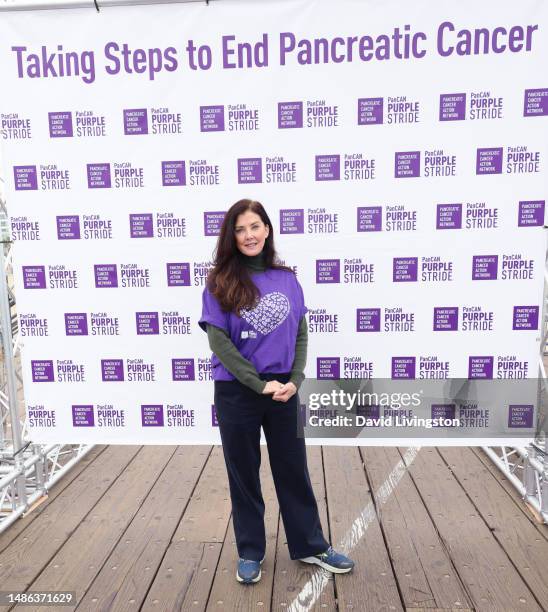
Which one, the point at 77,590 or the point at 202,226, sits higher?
the point at 202,226

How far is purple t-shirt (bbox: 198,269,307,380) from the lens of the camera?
248cm

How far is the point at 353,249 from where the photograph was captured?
3.15 metres

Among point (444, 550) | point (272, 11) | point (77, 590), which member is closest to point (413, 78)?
point (272, 11)

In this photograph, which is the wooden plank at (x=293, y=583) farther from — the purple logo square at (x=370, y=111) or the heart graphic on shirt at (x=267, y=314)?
the purple logo square at (x=370, y=111)

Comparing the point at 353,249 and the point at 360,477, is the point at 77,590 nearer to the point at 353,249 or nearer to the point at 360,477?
the point at 360,477

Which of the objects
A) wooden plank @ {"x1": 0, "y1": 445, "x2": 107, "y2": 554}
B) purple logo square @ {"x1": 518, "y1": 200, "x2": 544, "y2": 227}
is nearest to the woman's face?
purple logo square @ {"x1": 518, "y1": 200, "x2": 544, "y2": 227}

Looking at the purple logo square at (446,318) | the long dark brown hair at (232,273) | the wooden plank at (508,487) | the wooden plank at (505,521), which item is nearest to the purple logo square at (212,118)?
the long dark brown hair at (232,273)

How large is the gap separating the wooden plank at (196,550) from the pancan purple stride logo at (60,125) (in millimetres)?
2586

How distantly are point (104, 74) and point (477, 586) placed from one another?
3.59m

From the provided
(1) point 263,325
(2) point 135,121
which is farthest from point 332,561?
(2) point 135,121

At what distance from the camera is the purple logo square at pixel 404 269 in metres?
3.14

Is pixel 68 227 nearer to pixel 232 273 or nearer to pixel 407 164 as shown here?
pixel 232 273

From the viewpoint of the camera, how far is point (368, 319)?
3205 millimetres

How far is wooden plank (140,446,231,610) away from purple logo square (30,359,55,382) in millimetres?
1302
